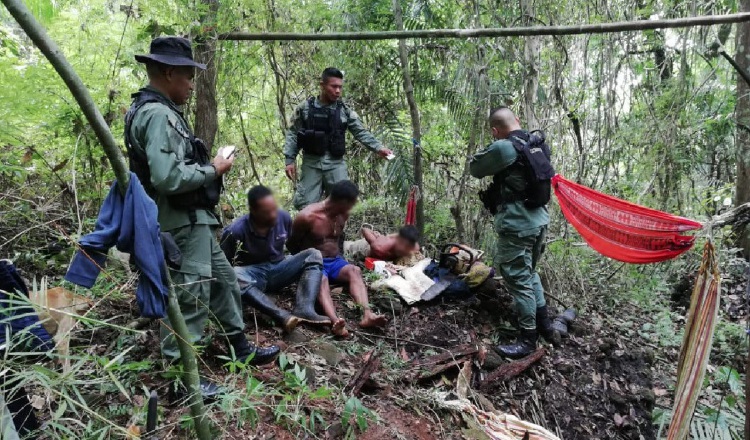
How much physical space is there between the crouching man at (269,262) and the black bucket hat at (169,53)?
49.3 inches

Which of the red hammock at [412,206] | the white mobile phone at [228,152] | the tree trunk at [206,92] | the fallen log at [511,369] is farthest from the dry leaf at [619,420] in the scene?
the tree trunk at [206,92]

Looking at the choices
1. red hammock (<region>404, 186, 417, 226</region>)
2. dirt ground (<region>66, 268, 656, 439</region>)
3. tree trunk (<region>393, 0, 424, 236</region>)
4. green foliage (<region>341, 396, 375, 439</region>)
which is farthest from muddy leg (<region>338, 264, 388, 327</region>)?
tree trunk (<region>393, 0, 424, 236</region>)

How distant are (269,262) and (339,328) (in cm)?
85

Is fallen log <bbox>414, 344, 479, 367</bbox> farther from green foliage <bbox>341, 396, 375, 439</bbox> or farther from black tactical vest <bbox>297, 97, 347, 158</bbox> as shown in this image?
black tactical vest <bbox>297, 97, 347, 158</bbox>

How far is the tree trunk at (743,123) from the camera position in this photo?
19.5 ft

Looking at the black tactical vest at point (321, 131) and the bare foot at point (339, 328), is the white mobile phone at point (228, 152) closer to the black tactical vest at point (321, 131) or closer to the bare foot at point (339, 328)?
the bare foot at point (339, 328)

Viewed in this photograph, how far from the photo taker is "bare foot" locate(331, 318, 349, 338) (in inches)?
148

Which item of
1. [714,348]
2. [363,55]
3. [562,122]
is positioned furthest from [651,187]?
[363,55]

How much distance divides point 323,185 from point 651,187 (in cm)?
456

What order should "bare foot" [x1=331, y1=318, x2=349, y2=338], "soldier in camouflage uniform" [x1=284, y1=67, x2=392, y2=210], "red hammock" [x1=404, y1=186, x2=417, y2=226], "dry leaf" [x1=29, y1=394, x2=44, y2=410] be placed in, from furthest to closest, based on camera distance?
1. "red hammock" [x1=404, y1=186, x2=417, y2=226]
2. "soldier in camouflage uniform" [x1=284, y1=67, x2=392, y2=210]
3. "bare foot" [x1=331, y1=318, x2=349, y2=338]
4. "dry leaf" [x1=29, y1=394, x2=44, y2=410]

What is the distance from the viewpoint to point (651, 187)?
655 cm

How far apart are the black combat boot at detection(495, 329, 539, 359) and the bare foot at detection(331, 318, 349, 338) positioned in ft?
4.60

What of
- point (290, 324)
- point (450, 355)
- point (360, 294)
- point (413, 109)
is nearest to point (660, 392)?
point (450, 355)

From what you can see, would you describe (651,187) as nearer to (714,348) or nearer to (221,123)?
(714,348)
